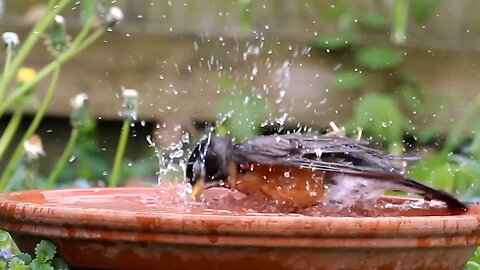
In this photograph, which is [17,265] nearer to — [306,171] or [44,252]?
[44,252]

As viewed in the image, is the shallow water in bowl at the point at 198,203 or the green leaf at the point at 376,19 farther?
the green leaf at the point at 376,19

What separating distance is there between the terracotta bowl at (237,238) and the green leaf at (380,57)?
2374 millimetres

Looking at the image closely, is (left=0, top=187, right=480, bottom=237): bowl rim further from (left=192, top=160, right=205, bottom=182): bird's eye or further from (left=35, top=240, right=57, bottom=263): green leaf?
(left=192, top=160, right=205, bottom=182): bird's eye

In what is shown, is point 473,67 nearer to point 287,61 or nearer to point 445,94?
point 445,94

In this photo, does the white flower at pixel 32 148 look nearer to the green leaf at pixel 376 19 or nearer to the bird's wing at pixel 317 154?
the bird's wing at pixel 317 154

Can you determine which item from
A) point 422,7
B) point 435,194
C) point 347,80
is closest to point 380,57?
point 347,80

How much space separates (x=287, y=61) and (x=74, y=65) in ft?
2.47

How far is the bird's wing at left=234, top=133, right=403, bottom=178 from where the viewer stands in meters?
1.36

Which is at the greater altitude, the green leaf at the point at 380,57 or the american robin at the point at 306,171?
the american robin at the point at 306,171

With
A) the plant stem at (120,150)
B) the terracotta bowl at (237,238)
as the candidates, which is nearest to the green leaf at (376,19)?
the plant stem at (120,150)

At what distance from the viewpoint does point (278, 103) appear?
12.1ft

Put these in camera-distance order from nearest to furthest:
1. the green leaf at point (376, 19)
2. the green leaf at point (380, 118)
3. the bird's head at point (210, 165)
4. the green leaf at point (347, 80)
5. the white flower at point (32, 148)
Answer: the bird's head at point (210, 165)
the white flower at point (32, 148)
the green leaf at point (380, 118)
the green leaf at point (347, 80)
the green leaf at point (376, 19)

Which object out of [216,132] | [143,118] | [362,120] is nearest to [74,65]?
[143,118]

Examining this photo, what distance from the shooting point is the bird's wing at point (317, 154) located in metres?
1.36
